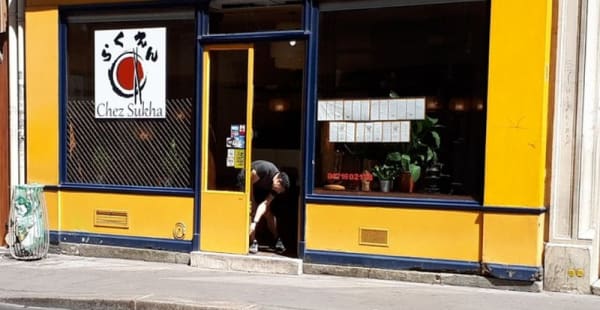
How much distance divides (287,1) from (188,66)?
164 centimetres

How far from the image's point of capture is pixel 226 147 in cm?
873

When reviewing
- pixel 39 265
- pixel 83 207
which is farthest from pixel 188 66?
pixel 39 265

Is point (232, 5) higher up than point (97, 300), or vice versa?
point (232, 5)

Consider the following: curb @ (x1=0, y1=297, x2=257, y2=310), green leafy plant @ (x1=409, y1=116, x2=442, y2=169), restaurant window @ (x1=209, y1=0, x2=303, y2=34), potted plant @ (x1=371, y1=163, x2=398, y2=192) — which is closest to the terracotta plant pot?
potted plant @ (x1=371, y1=163, x2=398, y2=192)

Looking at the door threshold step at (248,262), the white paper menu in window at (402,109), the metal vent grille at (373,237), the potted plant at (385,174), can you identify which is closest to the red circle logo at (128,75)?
the door threshold step at (248,262)

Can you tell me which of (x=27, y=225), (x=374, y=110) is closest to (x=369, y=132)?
(x=374, y=110)

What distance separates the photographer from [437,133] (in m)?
7.71

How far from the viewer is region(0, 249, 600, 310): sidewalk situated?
259 inches

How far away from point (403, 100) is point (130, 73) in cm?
381

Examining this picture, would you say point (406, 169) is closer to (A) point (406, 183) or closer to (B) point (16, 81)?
(A) point (406, 183)

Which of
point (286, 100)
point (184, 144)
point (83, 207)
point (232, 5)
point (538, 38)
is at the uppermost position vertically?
point (232, 5)

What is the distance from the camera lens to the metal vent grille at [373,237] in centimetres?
777

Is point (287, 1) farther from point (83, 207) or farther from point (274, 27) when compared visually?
point (83, 207)

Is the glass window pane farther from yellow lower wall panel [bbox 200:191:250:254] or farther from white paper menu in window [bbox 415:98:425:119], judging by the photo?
yellow lower wall panel [bbox 200:191:250:254]
